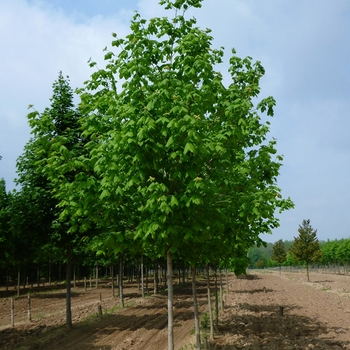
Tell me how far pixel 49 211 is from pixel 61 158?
10.3 metres

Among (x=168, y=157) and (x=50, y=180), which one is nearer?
(x=168, y=157)

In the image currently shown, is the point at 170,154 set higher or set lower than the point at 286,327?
higher

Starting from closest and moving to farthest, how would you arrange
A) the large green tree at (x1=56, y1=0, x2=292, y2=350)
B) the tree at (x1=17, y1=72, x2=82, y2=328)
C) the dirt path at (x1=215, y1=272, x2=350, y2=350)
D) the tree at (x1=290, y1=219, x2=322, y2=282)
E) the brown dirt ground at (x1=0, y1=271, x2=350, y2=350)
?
1. the large green tree at (x1=56, y1=0, x2=292, y2=350)
2. the dirt path at (x1=215, y1=272, x2=350, y2=350)
3. the brown dirt ground at (x1=0, y1=271, x2=350, y2=350)
4. the tree at (x1=17, y1=72, x2=82, y2=328)
5. the tree at (x1=290, y1=219, x2=322, y2=282)

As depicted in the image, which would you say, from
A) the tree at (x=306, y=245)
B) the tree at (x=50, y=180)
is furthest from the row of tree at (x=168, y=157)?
the tree at (x=306, y=245)

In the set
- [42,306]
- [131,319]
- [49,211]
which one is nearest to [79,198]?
[49,211]

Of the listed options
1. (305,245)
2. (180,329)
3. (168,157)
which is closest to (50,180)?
(180,329)

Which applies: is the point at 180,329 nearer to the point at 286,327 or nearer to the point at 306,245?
the point at 286,327

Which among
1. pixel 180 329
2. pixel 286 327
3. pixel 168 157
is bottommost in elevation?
pixel 180 329

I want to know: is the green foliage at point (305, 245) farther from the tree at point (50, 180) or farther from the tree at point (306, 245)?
the tree at point (50, 180)

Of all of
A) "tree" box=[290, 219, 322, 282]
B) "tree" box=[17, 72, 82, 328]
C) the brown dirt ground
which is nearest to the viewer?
the brown dirt ground

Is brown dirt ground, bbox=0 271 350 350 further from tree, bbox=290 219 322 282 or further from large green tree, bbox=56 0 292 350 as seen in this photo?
tree, bbox=290 219 322 282

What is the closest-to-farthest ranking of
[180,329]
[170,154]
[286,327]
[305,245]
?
[170,154], [286,327], [180,329], [305,245]

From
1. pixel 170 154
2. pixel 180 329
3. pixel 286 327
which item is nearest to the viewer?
pixel 170 154

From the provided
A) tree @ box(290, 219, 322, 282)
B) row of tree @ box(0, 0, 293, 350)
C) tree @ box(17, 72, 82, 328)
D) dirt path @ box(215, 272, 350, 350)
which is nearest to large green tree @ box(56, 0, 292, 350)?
row of tree @ box(0, 0, 293, 350)
